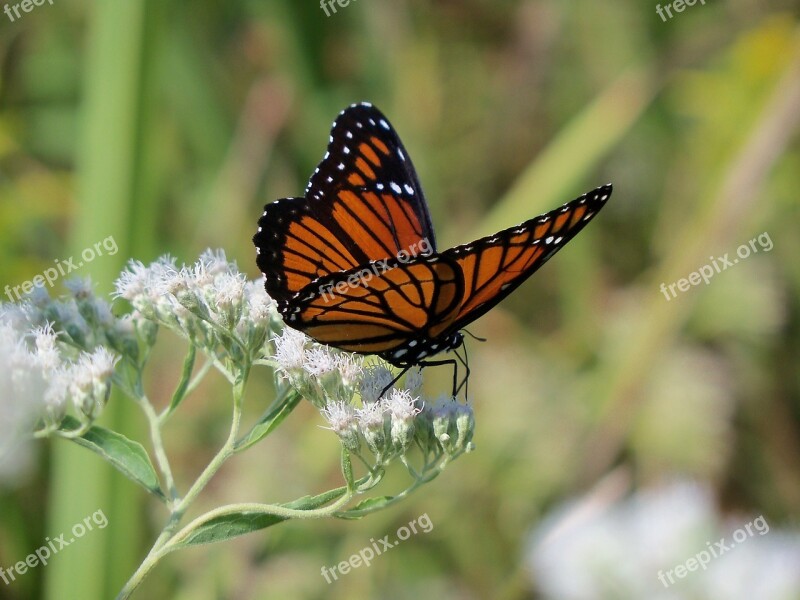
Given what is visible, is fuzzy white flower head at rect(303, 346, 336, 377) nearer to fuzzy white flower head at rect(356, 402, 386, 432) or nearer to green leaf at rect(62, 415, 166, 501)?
fuzzy white flower head at rect(356, 402, 386, 432)

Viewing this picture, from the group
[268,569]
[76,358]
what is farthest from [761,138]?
[76,358]

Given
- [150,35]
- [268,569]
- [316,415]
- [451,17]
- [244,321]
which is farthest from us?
[451,17]

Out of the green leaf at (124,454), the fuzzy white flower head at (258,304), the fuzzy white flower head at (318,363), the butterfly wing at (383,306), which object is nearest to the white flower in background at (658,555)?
the butterfly wing at (383,306)

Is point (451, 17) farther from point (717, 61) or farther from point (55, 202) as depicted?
point (55, 202)

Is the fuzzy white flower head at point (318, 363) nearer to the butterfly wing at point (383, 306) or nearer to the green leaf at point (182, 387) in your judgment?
the butterfly wing at point (383, 306)

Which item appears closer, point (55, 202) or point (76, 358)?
point (76, 358)

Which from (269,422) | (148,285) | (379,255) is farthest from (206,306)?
(379,255)

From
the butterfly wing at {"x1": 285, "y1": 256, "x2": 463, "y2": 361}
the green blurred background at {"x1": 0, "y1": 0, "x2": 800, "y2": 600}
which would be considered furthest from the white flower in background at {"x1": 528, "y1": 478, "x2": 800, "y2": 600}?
the butterfly wing at {"x1": 285, "y1": 256, "x2": 463, "y2": 361}
